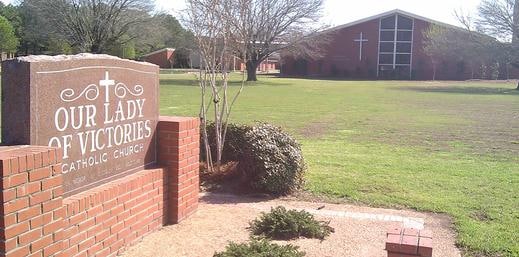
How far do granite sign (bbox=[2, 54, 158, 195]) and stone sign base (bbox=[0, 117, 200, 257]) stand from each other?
0.15 meters

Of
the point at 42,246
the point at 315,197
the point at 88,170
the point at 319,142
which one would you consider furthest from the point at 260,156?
the point at 319,142

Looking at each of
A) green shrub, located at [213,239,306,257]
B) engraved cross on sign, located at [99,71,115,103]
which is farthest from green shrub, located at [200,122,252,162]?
engraved cross on sign, located at [99,71,115,103]

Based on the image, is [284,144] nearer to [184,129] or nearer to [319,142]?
[184,129]

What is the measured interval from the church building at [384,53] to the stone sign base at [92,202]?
61.8 m

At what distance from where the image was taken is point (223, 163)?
789 centimetres

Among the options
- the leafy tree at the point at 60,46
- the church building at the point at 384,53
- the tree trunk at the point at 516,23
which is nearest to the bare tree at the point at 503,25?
the tree trunk at the point at 516,23

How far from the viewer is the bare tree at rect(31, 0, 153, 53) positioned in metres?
53.9

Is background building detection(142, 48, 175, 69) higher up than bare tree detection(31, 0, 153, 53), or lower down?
lower down

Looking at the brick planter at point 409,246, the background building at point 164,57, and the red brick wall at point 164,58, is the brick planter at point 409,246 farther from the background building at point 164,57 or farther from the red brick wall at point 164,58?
the red brick wall at point 164,58

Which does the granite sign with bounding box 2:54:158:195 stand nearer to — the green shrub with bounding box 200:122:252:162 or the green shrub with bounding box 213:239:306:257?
the green shrub with bounding box 213:239:306:257

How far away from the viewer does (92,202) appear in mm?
4117

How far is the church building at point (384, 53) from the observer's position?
66.4 meters

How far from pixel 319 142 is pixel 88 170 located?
840cm

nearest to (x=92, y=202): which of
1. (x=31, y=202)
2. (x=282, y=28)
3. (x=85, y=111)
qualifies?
(x=85, y=111)
